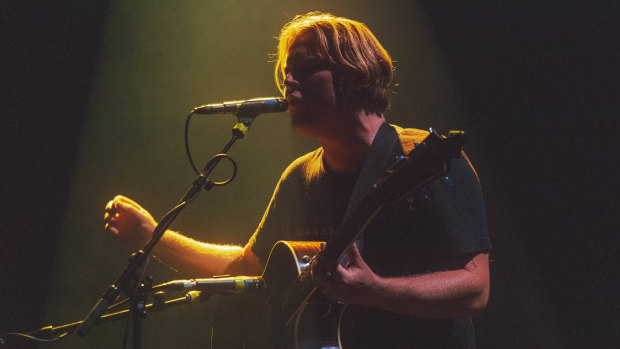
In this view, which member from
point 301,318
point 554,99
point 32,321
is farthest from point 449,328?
point 32,321

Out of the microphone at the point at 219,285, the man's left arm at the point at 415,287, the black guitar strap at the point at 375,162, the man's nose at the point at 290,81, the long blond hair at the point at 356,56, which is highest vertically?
the long blond hair at the point at 356,56

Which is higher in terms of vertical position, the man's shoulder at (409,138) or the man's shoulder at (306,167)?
the man's shoulder at (409,138)

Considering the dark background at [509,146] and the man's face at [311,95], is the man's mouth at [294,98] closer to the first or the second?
the man's face at [311,95]

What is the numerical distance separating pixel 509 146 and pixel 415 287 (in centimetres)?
192

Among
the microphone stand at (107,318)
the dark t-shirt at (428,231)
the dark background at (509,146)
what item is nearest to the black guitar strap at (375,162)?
the dark t-shirt at (428,231)

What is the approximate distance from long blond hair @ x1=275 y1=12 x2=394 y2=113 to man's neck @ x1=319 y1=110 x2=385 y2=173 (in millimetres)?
85

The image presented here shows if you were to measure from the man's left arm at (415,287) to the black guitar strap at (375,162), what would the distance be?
1.59ft

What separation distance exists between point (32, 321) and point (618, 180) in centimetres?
402

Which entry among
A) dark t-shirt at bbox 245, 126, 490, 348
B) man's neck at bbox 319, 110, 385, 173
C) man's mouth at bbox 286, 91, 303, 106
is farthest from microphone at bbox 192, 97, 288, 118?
dark t-shirt at bbox 245, 126, 490, 348

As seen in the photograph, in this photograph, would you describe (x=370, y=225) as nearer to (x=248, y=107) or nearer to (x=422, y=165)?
(x=422, y=165)

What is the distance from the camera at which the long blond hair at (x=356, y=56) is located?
2.53 metres

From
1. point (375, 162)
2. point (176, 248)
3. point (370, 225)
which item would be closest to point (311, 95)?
point (375, 162)

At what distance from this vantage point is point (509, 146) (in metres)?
3.30

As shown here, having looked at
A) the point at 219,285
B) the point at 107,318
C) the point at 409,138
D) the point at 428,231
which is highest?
the point at 409,138
